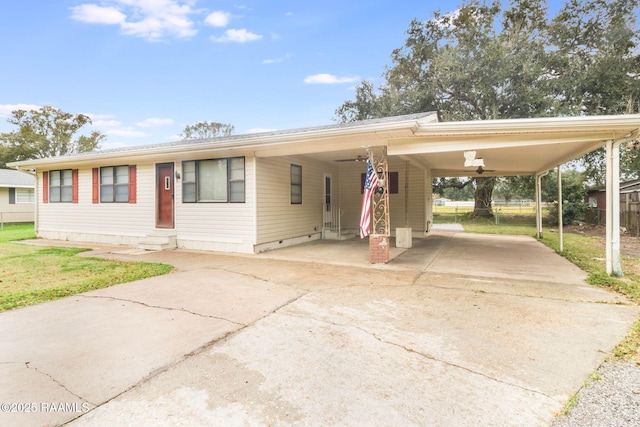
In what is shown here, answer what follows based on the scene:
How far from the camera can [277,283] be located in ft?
16.6

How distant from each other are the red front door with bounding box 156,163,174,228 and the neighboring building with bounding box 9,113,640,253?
0.03 m

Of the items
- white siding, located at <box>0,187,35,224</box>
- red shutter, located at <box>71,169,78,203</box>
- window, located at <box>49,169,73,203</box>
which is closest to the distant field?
red shutter, located at <box>71,169,78,203</box>

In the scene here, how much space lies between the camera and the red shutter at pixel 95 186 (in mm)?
10227

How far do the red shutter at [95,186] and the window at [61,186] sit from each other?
46.5 inches

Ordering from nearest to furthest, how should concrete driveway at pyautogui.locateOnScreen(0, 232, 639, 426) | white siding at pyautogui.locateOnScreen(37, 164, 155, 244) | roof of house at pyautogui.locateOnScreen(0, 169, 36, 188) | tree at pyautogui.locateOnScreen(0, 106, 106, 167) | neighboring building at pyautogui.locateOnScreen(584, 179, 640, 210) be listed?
concrete driveway at pyautogui.locateOnScreen(0, 232, 639, 426), white siding at pyautogui.locateOnScreen(37, 164, 155, 244), neighboring building at pyautogui.locateOnScreen(584, 179, 640, 210), roof of house at pyautogui.locateOnScreen(0, 169, 36, 188), tree at pyautogui.locateOnScreen(0, 106, 106, 167)

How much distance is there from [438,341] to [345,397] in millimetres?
1276

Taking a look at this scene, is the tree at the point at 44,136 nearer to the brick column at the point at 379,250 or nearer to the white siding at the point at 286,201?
the white siding at the point at 286,201

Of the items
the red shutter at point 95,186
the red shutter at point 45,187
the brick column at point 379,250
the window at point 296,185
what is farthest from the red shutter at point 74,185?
the brick column at point 379,250

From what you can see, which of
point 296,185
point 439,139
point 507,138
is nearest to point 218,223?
point 296,185

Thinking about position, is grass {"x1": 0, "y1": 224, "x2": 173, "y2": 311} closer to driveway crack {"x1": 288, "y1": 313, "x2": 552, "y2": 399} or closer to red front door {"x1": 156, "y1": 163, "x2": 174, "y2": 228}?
red front door {"x1": 156, "y1": 163, "x2": 174, "y2": 228}

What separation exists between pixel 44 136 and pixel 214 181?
97.3 feet

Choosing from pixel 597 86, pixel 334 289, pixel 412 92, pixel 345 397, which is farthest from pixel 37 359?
pixel 597 86

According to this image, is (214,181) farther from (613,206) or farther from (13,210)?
(13,210)

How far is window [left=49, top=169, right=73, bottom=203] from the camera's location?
10.9m
